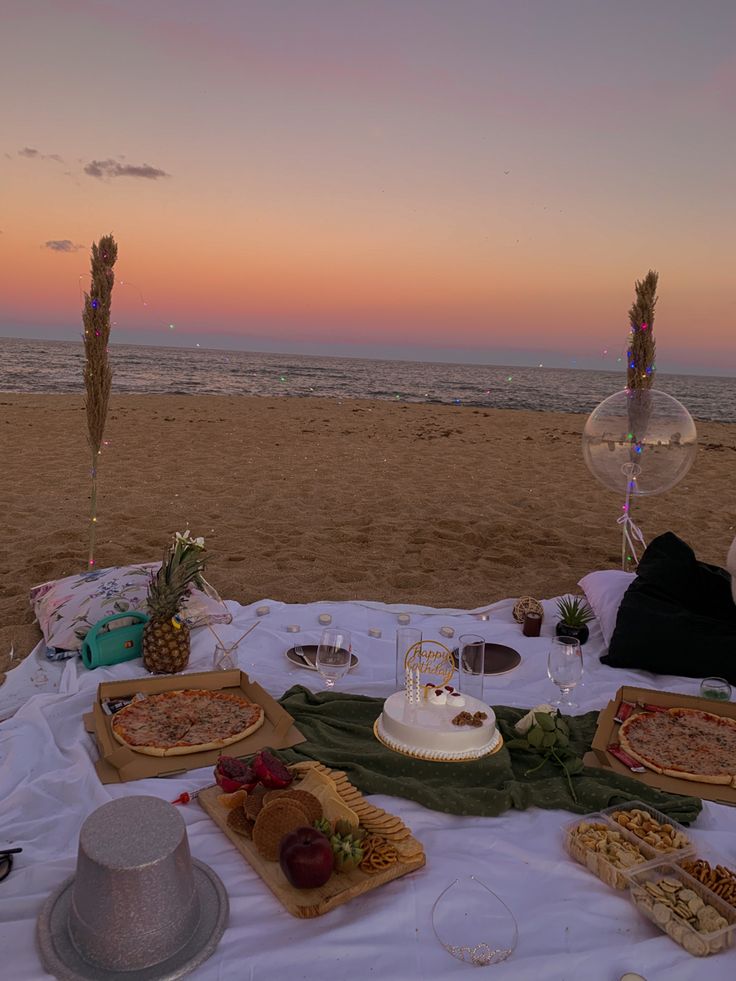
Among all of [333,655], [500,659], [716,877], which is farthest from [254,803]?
[500,659]

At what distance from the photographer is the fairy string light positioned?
498 cm

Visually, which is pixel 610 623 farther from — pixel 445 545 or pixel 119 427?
pixel 119 427

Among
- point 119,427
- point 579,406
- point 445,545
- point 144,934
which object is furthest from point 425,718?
point 579,406

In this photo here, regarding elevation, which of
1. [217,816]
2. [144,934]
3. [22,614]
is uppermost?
[144,934]

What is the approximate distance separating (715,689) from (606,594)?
1.32 meters

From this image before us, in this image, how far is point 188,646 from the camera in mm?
4070

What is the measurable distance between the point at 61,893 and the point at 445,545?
244 inches

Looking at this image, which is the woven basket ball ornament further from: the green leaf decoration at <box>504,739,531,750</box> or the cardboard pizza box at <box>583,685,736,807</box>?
the green leaf decoration at <box>504,739,531,750</box>

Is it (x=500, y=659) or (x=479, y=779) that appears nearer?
(x=479, y=779)

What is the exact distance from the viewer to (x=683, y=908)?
6.90ft

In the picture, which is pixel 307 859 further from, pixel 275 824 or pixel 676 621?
pixel 676 621

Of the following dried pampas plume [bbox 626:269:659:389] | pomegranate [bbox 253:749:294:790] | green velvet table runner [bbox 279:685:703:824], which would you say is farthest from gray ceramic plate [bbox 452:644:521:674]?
dried pampas plume [bbox 626:269:659:389]

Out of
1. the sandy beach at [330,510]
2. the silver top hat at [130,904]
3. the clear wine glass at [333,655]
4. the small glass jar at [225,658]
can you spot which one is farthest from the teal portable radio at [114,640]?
the silver top hat at [130,904]

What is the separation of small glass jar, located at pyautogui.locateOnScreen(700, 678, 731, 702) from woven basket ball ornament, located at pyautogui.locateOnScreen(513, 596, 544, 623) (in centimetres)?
124
